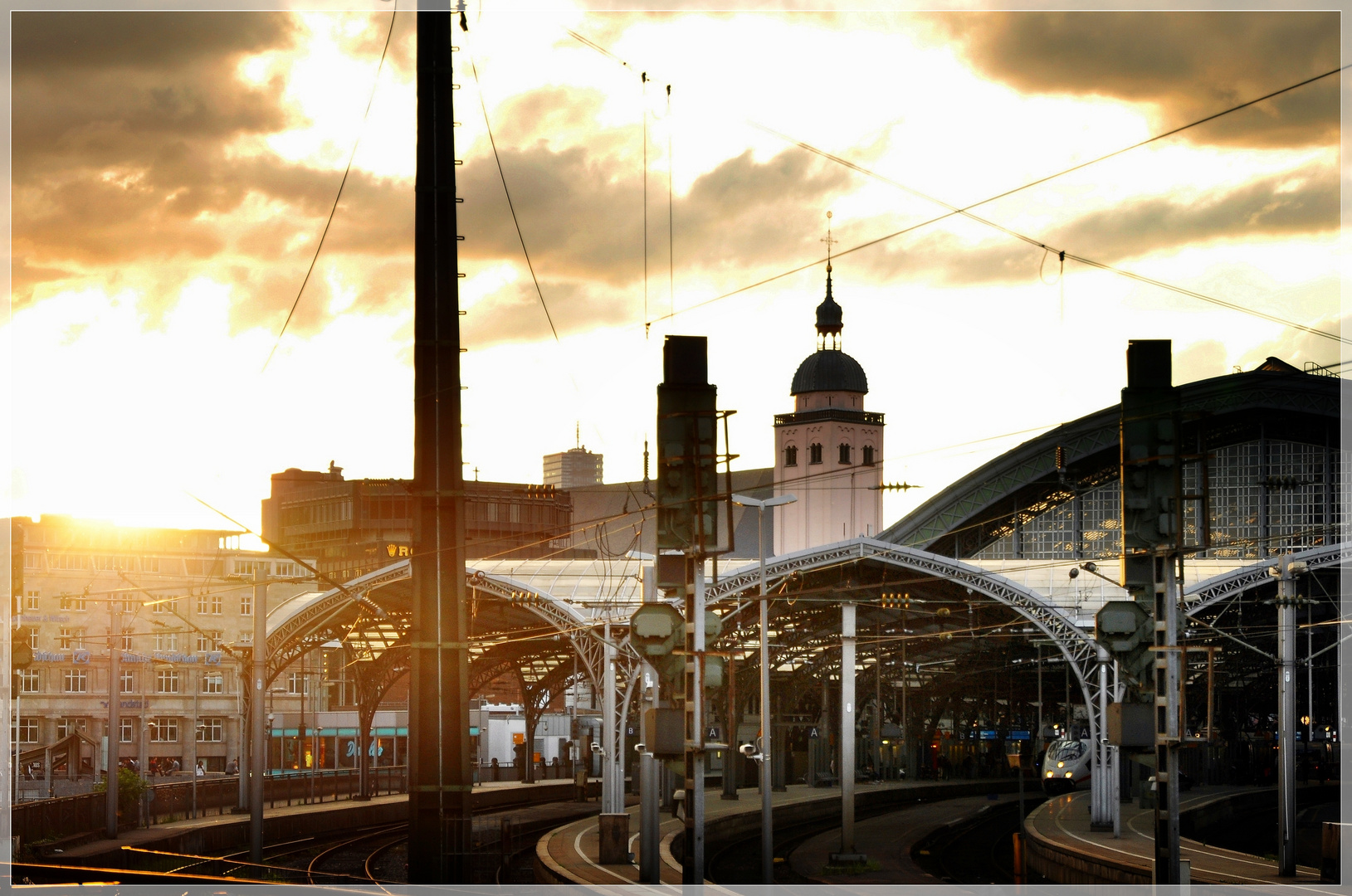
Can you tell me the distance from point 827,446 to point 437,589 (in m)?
111

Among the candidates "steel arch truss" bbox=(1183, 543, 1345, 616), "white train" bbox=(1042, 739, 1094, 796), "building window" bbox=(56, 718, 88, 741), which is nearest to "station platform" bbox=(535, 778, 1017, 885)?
"white train" bbox=(1042, 739, 1094, 796)

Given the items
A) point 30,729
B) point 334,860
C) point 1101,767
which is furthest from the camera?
point 30,729

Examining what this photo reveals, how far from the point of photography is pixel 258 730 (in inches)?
1566

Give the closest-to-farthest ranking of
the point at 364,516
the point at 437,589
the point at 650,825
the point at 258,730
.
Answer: the point at 437,589, the point at 650,825, the point at 258,730, the point at 364,516

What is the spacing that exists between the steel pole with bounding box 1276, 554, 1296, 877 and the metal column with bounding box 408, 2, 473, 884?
60.8 feet

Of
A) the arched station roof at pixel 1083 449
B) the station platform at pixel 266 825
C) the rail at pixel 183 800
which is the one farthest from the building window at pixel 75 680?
the arched station roof at pixel 1083 449

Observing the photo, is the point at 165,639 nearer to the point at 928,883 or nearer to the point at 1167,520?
the point at 928,883

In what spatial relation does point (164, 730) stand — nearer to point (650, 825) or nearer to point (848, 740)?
point (848, 740)

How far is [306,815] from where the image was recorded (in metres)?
52.2

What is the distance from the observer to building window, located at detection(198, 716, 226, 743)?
94.8 m

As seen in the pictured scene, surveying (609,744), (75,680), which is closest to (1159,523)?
(609,744)

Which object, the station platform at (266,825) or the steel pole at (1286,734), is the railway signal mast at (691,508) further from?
the station platform at (266,825)

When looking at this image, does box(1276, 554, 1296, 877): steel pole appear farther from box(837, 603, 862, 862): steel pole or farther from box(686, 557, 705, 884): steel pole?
box(686, 557, 705, 884): steel pole

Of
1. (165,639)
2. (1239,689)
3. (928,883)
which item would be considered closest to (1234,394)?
(1239,689)
